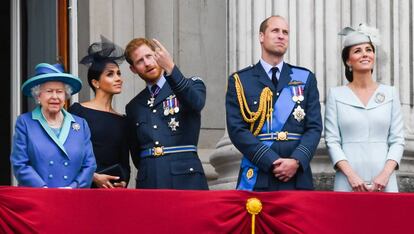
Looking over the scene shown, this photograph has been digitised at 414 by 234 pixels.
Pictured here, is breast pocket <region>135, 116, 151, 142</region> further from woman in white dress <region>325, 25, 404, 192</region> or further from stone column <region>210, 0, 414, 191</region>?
stone column <region>210, 0, 414, 191</region>

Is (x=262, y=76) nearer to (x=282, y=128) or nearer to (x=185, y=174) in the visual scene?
(x=282, y=128)

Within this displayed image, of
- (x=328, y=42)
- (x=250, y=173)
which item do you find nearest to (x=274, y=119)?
(x=250, y=173)

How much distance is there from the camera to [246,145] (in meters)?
10.3

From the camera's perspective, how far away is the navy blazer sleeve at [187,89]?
34.0 feet

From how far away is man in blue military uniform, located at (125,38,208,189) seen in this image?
10539mm

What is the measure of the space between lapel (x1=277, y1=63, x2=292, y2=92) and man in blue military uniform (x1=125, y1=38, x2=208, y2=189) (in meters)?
0.50

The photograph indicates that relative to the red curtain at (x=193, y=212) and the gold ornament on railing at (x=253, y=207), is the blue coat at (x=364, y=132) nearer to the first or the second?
the red curtain at (x=193, y=212)

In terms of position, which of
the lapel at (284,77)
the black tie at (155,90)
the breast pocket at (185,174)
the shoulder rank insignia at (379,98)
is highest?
the lapel at (284,77)

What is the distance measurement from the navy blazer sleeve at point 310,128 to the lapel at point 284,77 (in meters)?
0.13

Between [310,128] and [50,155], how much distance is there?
5.54 ft

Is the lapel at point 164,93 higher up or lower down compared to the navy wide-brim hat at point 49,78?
lower down

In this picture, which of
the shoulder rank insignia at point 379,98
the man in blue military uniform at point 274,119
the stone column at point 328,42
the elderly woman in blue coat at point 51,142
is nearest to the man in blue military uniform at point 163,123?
the man in blue military uniform at point 274,119

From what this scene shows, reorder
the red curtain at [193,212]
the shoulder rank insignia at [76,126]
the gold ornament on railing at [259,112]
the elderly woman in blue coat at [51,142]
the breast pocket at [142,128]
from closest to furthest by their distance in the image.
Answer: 1. the red curtain at [193,212]
2. the elderly woman in blue coat at [51,142]
3. the shoulder rank insignia at [76,126]
4. the gold ornament on railing at [259,112]
5. the breast pocket at [142,128]

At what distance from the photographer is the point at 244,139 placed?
10.3 meters
